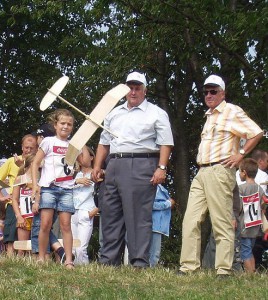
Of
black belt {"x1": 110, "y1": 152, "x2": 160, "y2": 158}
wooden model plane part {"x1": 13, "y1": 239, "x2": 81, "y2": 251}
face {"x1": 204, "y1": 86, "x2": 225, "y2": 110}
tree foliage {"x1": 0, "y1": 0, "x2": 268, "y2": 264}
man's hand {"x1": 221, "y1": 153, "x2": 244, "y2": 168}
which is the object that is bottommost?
wooden model plane part {"x1": 13, "y1": 239, "x2": 81, "y2": 251}

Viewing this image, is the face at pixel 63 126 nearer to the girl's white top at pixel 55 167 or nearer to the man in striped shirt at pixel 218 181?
the girl's white top at pixel 55 167

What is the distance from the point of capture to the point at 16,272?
853 centimetres

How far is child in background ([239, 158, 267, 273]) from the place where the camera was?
38.9 feet

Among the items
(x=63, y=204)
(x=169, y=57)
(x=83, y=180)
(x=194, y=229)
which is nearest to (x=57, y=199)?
(x=63, y=204)

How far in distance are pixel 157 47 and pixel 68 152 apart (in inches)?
350

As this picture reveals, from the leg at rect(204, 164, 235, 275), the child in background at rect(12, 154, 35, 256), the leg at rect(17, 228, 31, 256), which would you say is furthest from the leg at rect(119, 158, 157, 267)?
the leg at rect(17, 228, 31, 256)

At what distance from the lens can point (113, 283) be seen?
816 cm

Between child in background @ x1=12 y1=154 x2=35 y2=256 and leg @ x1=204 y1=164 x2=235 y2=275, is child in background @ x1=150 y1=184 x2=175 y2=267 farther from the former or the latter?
child in background @ x1=12 y1=154 x2=35 y2=256

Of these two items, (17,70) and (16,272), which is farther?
(17,70)

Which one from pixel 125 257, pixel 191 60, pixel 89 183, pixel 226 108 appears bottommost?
pixel 125 257

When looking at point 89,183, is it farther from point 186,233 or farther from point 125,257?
point 186,233

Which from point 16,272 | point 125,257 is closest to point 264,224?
point 125,257

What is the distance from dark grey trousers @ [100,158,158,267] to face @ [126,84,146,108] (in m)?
0.61

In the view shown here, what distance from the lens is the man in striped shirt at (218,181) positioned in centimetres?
941
